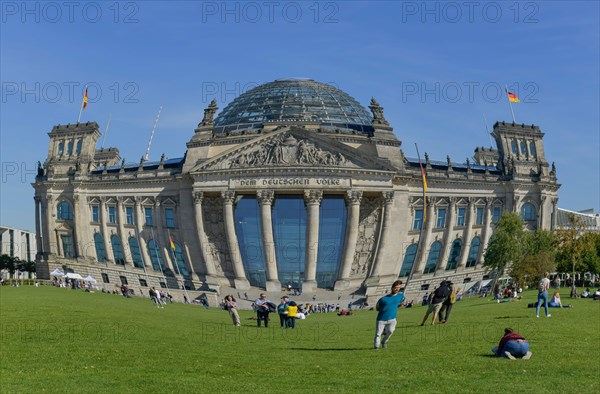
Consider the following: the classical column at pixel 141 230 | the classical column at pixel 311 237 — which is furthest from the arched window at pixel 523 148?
the classical column at pixel 141 230

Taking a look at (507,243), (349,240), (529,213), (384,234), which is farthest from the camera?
(529,213)

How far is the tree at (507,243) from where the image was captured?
74562 mm

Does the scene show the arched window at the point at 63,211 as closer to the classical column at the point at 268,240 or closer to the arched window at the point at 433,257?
the classical column at the point at 268,240

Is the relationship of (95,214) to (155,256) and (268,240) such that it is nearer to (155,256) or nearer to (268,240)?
(155,256)

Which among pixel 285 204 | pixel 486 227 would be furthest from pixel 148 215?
pixel 486 227

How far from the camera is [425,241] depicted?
90.4 m

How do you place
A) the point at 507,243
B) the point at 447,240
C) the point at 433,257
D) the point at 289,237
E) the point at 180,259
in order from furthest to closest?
the point at 447,240
the point at 433,257
the point at 180,259
the point at 289,237
the point at 507,243

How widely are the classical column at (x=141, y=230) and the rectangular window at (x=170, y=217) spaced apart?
177 inches

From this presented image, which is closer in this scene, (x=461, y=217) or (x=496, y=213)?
(x=461, y=217)

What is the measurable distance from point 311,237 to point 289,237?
454 cm

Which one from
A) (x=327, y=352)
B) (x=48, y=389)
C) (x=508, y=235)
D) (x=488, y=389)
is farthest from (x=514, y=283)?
(x=48, y=389)

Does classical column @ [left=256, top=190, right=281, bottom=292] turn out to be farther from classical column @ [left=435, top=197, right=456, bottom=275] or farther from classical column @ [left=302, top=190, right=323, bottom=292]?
classical column @ [left=435, top=197, right=456, bottom=275]

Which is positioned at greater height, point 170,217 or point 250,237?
point 170,217

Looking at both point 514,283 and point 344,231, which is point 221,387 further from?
point 344,231
